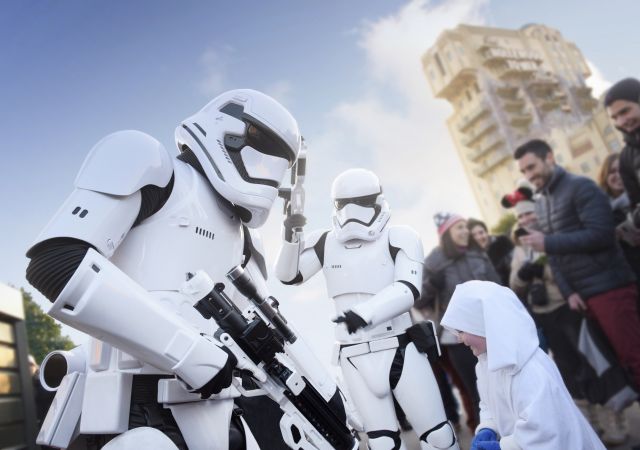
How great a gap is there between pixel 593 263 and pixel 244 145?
10.3ft

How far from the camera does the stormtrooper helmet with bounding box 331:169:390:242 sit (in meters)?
2.90

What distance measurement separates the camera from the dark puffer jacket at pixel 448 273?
13.6 feet

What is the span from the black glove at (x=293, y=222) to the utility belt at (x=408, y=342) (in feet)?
2.64

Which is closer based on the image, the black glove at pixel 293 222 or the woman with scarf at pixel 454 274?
the black glove at pixel 293 222

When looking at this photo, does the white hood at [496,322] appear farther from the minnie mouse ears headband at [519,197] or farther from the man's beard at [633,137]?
the minnie mouse ears headband at [519,197]

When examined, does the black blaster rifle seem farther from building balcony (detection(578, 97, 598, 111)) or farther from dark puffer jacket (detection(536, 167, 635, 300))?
building balcony (detection(578, 97, 598, 111))

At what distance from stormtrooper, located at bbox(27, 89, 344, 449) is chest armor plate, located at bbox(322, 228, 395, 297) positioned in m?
0.92

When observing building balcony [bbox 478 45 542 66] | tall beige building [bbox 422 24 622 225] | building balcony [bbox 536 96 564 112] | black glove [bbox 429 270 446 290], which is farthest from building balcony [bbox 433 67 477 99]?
black glove [bbox 429 270 446 290]

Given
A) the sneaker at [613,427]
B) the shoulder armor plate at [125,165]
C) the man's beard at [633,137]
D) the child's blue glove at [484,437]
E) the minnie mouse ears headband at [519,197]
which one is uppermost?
the shoulder armor plate at [125,165]

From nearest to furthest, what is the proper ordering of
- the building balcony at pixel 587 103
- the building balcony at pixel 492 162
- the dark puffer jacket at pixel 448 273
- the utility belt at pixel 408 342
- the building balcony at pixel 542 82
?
the utility belt at pixel 408 342 < the dark puffer jacket at pixel 448 273 < the building balcony at pixel 492 162 < the building balcony at pixel 587 103 < the building balcony at pixel 542 82

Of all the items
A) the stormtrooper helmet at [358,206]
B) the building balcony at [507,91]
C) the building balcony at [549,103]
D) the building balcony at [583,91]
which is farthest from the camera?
the building balcony at [583,91]

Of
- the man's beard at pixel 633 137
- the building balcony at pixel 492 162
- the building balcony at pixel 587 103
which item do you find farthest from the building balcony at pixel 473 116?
the man's beard at pixel 633 137

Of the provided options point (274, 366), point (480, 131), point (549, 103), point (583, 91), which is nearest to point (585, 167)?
point (480, 131)

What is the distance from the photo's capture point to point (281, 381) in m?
1.68
